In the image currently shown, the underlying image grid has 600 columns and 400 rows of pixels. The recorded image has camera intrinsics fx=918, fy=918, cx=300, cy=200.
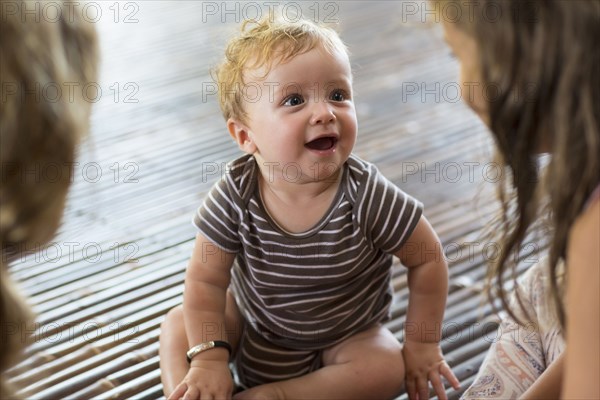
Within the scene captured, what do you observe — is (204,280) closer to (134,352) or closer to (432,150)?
(134,352)

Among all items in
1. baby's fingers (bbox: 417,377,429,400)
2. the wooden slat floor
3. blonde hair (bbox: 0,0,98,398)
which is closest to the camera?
blonde hair (bbox: 0,0,98,398)

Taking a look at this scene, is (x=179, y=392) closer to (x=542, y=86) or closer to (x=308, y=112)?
(x=308, y=112)

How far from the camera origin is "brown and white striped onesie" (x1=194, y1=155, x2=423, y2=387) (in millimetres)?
1316

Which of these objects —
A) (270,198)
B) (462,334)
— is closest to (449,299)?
(462,334)

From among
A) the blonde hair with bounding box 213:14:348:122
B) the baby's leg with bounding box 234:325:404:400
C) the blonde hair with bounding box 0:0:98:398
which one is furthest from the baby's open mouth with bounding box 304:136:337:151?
the blonde hair with bounding box 0:0:98:398

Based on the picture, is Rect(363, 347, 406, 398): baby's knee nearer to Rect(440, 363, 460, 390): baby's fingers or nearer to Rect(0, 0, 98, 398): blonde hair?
Rect(440, 363, 460, 390): baby's fingers

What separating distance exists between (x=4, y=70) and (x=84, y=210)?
3.92 ft

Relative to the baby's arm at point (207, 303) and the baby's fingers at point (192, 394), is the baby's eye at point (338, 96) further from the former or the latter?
the baby's fingers at point (192, 394)

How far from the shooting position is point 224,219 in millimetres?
1351

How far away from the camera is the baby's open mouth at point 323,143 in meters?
1.29

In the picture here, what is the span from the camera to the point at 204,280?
1.38 meters

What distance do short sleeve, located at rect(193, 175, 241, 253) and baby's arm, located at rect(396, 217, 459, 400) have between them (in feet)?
0.80

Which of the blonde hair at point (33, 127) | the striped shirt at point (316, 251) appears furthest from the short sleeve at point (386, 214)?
the blonde hair at point (33, 127)

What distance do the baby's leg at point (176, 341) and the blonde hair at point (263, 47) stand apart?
12.6 inches
